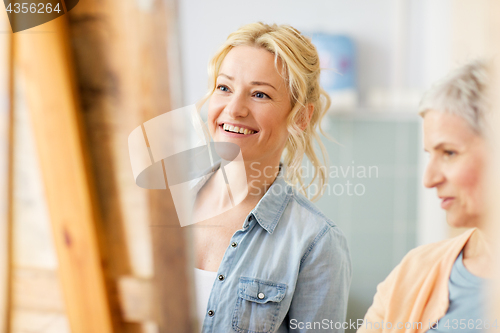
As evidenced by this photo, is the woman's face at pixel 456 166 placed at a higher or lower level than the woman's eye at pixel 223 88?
lower

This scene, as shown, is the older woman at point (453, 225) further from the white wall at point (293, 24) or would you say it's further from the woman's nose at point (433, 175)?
the white wall at point (293, 24)

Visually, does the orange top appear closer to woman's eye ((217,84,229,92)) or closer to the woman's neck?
the woman's neck

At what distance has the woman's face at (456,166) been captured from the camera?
1.89 feet

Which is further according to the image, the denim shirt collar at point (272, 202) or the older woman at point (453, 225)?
the denim shirt collar at point (272, 202)

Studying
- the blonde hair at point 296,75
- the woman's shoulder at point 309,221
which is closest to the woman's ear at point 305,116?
the blonde hair at point 296,75

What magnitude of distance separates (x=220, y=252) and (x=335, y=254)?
20cm

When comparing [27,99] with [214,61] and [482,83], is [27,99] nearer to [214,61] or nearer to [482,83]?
[214,61]

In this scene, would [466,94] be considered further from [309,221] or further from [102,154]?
[102,154]

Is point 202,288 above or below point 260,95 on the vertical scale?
below

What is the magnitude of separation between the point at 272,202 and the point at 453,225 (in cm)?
30

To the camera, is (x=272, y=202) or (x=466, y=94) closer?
(x=466, y=94)

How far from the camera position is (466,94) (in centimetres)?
58

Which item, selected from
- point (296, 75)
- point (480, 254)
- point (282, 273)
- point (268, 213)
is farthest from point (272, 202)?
point (480, 254)

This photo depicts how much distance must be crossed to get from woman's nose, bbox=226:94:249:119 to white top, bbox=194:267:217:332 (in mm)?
284
